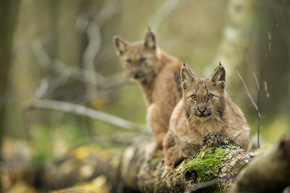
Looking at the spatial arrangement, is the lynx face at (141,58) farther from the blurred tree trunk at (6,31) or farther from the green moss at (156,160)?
the blurred tree trunk at (6,31)

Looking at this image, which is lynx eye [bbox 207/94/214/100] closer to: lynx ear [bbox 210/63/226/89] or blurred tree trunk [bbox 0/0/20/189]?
lynx ear [bbox 210/63/226/89]

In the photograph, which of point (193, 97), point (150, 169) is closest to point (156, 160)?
point (150, 169)

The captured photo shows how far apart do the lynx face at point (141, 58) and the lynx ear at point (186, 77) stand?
2.43m

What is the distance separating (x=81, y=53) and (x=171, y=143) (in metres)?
11.3

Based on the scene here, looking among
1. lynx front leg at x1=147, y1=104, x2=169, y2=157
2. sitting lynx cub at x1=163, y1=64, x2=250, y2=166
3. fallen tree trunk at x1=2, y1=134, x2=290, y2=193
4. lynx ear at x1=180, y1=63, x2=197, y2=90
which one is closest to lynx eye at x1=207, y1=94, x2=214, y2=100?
sitting lynx cub at x1=163, y1=64, x2=250, y2=166

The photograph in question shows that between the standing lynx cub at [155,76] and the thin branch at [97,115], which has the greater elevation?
the standing lynx cub at [155,76]

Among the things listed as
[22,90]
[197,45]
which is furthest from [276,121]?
[22,90]

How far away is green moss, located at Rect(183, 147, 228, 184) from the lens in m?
3.38

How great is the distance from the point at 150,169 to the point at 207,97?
2134 mm

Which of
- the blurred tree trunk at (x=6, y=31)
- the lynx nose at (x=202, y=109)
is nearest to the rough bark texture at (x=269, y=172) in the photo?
the lynx nose at (x=202, y=109)

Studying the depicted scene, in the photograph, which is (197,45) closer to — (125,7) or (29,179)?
(125,7)

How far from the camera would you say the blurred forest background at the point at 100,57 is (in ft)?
35.7

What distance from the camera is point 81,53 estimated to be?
1508cm

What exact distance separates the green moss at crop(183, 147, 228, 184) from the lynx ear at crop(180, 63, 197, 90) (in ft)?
2.89
